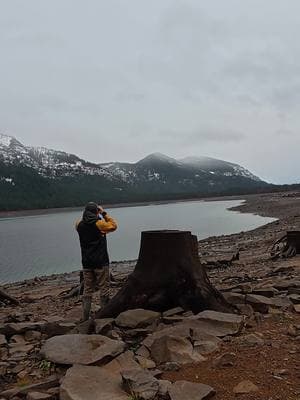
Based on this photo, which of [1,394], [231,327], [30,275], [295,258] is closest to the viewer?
[1,394]

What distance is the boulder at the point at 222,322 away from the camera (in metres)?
7.05

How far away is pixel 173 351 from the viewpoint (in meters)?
6.35

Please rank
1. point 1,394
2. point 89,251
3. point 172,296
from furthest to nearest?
point 89,251 < point 172,296 < point 1,394

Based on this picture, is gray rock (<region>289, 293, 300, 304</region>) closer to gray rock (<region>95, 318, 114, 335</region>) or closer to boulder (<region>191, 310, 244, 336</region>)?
boulder (<region>191, 310, 244, 336</region>)

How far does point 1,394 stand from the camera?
576cm

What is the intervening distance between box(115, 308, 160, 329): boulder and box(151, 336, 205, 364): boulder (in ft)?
3.51

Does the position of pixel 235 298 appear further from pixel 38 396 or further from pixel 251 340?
pixel 38 396

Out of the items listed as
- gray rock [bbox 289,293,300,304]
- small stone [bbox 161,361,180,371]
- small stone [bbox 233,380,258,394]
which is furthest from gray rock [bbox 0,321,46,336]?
gray rock [bbox 289,293,300,304]

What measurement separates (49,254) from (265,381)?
131 feet

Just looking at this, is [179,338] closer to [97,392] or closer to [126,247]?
[97,392]

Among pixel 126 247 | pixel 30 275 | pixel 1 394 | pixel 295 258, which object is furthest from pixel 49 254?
pixel 1 394

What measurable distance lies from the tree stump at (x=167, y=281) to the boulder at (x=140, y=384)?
2.72 m

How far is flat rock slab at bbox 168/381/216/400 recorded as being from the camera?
5.10 meters

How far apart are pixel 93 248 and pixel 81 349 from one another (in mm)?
2767
